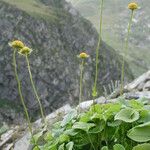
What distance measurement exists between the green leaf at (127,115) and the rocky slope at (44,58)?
268 ft

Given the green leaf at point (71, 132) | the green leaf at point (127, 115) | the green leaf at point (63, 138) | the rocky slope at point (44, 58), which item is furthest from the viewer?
the rocky slope at point (44, 58)

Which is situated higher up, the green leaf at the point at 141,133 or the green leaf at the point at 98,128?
the green leaf at the point at 141,133

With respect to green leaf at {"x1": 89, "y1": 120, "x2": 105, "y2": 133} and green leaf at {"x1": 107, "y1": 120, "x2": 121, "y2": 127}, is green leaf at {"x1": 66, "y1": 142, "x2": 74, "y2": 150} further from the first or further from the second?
green leaf at {"x1": 107, "y1": 120, "x2": 121, "y2": 127}

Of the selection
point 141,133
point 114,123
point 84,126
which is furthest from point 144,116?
point 84,126

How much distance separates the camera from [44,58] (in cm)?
10119

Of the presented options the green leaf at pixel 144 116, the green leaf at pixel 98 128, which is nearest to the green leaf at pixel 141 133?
the green leaf at pixel 144 116

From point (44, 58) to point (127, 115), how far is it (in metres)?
97.0

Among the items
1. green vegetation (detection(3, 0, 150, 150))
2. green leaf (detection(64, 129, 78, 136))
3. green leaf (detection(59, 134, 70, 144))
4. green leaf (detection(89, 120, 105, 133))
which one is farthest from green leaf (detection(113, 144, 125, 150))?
green leaf (detection(59, 134, 70, 144))

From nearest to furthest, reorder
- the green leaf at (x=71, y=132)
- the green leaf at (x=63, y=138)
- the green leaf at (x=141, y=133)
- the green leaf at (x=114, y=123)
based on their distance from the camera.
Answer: the green leaf at (x=141, y=133) → the green leaf at (x=114, y=123) → the green leaf at (x=71, y=132) → the green leaf at (x=63, y=138)

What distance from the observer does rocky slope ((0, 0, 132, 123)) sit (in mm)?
89625

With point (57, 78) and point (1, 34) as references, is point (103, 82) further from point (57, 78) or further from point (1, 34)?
point (1, 34)

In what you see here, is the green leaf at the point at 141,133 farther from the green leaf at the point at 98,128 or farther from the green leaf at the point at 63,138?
the green leaf at the point at 63,138

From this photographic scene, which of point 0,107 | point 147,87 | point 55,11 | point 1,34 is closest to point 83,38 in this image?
point 55,11

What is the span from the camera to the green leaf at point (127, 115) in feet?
14.3
